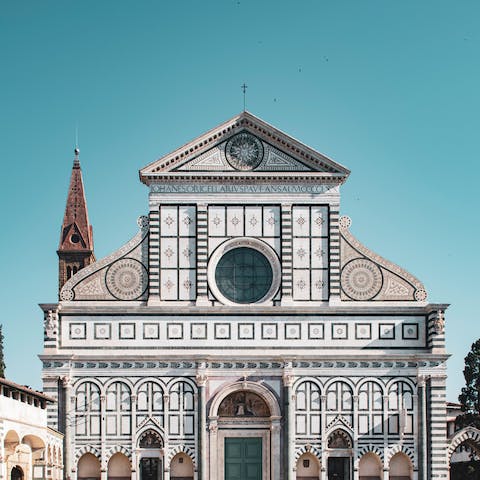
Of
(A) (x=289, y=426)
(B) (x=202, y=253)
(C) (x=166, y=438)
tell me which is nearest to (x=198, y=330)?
(B) (x=202, y=253)

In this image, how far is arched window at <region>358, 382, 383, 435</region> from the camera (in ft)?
125

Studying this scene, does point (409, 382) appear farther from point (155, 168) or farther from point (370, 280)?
point (155, 168)

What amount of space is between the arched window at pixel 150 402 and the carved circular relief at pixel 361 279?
7386mm

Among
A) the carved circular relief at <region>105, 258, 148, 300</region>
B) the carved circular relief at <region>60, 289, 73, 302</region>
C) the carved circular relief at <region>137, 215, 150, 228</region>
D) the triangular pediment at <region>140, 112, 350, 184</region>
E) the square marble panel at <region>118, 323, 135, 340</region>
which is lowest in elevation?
the square marble panel at <region>118, 323, 135, 340</region>

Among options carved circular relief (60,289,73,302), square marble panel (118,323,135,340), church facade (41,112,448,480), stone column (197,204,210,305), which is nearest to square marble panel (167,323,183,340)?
church facade (41,112,448,480)

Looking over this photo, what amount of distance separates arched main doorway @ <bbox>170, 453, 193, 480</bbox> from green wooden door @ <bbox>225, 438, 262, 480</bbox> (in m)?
1.28

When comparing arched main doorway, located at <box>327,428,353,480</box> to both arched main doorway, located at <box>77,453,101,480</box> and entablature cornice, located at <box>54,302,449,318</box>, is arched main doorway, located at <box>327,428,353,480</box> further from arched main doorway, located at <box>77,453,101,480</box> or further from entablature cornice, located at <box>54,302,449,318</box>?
arched main doorway, located at <box>77,453,101,480</box>

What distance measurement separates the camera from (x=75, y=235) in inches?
2312

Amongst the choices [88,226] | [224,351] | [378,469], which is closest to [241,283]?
[224,351]

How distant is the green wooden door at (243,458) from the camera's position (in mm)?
38347

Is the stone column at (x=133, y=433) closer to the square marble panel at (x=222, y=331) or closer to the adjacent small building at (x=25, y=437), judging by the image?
the adjacent small building at (x=25, y=437)

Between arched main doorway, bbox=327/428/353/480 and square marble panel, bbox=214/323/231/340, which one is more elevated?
square marble panel, bbox=214/323/231/340

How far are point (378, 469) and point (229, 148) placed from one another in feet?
40.3

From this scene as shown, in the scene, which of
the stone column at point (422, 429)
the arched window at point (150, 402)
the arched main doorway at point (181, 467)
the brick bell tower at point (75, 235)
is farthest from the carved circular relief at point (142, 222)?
the brick bell tower at point (75, 235)
